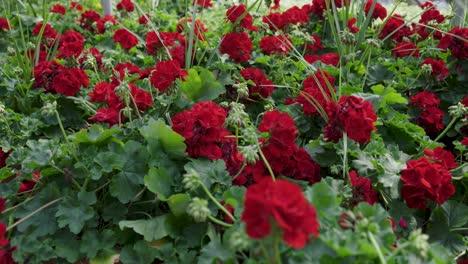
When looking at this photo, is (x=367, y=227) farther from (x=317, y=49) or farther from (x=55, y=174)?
(x=317, y=49)

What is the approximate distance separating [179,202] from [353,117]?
562 millimetres

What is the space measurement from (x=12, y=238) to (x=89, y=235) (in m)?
0.21

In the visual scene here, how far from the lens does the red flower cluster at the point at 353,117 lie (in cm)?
157

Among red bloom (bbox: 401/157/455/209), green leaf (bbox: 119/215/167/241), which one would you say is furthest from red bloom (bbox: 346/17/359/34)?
green leaf (bbox: 119/215/167/241)

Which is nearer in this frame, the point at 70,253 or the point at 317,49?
the point at 70,253

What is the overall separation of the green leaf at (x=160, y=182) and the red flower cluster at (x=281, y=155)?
0.20 metres

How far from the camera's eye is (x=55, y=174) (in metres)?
1.64

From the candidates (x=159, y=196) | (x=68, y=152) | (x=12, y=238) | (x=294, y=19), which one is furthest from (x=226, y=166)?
(x=294, y=19)

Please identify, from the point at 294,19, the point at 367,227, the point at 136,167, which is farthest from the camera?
the point at 294,19

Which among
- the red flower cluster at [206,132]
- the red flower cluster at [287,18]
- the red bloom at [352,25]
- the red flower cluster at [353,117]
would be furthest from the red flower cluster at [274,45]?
the red flower cluster at [206,132]

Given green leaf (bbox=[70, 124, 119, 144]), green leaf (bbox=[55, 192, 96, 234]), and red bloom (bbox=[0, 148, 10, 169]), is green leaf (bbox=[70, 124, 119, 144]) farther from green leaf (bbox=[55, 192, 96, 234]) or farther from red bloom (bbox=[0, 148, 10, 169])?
red bloom (bbox=[0, 148, 10, 169])

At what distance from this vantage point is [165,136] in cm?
156

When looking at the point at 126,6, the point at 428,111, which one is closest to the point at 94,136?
the point at 428,111

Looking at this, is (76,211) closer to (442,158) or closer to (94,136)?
(94,136)
